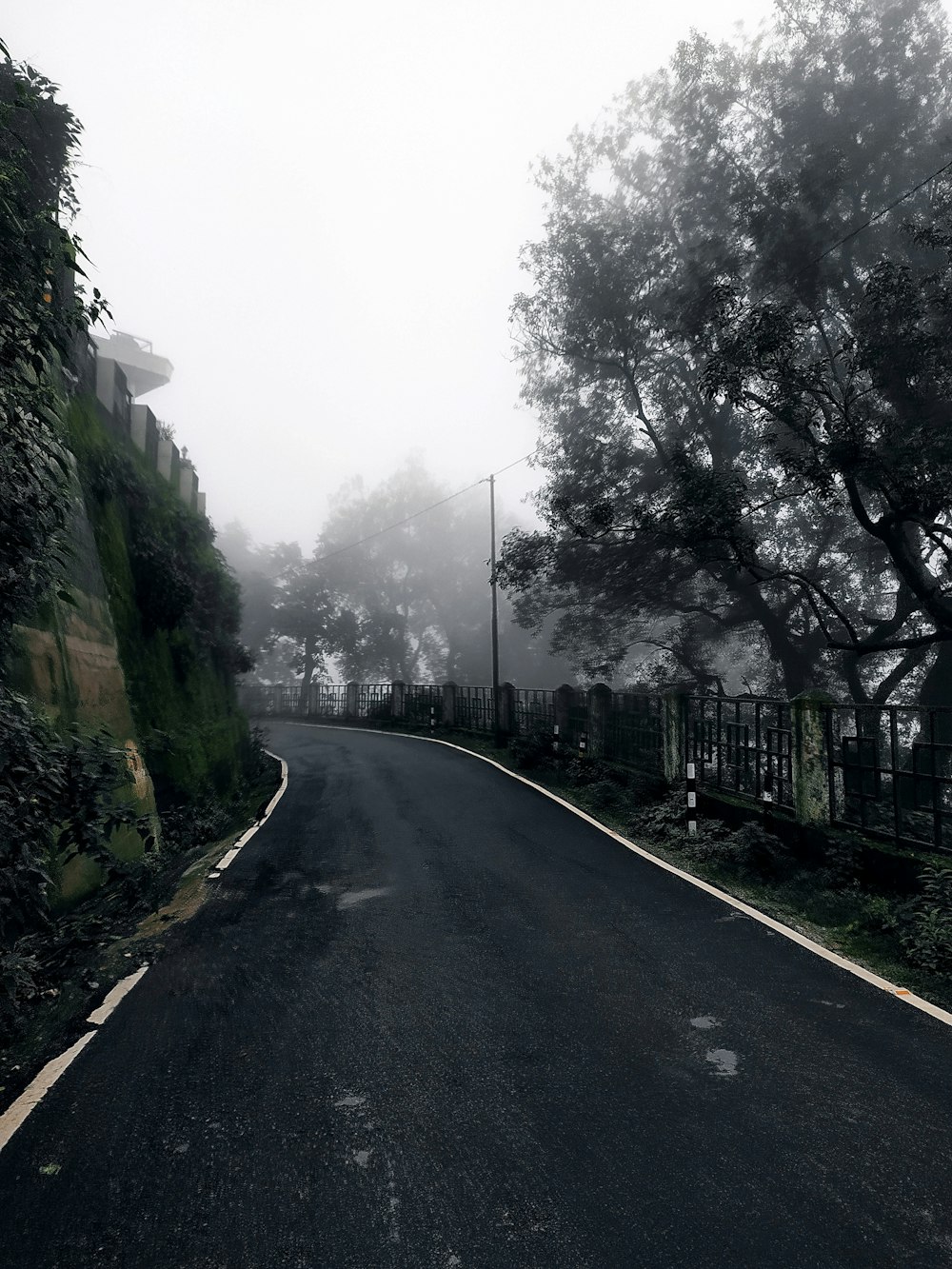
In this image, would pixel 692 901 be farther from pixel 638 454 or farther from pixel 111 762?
pixel 638 454

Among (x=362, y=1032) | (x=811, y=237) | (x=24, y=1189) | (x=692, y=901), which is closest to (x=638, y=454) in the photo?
(x=811, y=237)

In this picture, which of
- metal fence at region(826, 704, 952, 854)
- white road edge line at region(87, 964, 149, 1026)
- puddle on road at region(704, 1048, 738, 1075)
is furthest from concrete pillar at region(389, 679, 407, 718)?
puddle on road at region(704, 1048, 738, 1075)

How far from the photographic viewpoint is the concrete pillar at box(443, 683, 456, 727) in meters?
31.3

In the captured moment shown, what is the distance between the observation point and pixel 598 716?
17.4 meters

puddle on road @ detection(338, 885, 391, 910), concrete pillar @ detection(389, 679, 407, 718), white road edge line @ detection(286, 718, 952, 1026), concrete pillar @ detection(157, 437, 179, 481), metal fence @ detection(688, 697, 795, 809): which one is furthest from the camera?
concrete pillar @ detection(389, 679, 407, 718)

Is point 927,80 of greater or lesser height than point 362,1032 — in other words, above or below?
above

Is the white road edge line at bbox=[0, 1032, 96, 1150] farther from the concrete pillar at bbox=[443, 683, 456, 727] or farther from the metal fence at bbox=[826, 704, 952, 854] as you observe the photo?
the concrete pillar at bbox=[443, 683, 456, 727]

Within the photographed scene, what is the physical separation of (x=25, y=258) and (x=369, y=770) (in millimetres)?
15806

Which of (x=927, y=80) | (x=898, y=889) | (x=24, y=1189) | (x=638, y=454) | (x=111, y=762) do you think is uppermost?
(x=927, y=80)

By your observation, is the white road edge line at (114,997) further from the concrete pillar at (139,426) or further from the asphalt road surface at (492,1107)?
the concrete pillar at (139,426)

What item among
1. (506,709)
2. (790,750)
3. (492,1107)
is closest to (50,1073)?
(492,1107)

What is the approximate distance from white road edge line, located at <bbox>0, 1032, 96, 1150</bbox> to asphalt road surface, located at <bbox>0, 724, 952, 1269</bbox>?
2.8 inches

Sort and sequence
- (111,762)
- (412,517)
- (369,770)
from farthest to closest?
(412,517), (369,770), (111,762)

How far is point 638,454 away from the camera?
23.6 m
